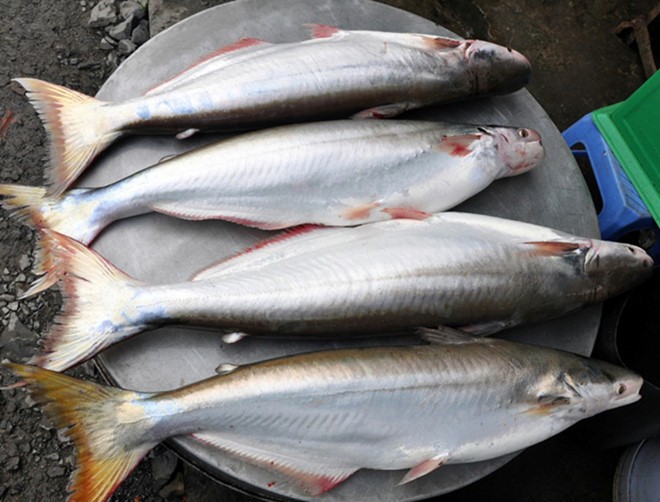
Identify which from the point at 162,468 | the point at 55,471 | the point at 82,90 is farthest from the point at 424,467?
the point at 82,90

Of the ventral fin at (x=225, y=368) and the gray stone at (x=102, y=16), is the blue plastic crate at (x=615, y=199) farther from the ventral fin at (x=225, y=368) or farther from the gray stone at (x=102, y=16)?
the gray stone at (x=102, y=16)

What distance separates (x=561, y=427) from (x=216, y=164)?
1.79 meters

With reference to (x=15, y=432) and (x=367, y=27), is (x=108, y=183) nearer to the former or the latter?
(x=367, y=27)

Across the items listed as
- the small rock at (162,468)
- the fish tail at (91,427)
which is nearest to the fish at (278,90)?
the fish tail at (91,427)

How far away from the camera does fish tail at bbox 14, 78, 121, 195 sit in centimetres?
251

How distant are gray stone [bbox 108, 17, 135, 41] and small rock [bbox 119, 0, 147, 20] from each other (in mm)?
59

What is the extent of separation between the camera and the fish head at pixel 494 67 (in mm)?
2971

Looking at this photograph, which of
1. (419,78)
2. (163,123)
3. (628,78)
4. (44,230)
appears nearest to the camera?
(44,230)

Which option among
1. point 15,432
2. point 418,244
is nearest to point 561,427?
point 418,244

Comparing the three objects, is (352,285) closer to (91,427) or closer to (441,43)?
(91,427)

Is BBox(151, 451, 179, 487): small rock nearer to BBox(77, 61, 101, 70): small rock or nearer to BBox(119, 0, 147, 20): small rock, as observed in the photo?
BBox(77, 61, 101, 70): small rock

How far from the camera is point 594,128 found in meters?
3.71

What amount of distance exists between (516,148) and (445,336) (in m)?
1.03

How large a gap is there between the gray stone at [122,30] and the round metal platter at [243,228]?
1.80 metres
